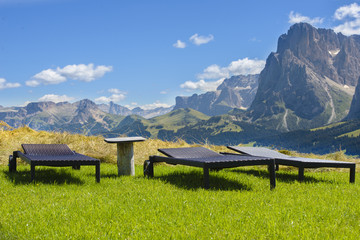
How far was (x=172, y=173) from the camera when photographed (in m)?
7.98

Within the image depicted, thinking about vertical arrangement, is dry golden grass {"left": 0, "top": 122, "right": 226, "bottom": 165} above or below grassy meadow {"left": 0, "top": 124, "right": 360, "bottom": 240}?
above

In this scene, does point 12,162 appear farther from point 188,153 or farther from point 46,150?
point 188,153

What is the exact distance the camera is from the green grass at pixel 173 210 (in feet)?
11.6

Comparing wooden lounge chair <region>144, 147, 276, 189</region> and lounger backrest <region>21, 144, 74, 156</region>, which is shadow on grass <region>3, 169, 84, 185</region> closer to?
lounger backrest <region>21, 144, 74, 156</region>

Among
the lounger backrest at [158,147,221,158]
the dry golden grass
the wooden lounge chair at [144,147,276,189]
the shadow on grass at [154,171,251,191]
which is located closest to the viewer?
the wooden lounge chair at [144,147,276,189]

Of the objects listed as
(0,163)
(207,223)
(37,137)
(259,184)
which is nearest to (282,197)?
(259,184)

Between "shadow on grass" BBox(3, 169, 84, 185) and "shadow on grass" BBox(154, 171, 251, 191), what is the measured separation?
2043mm

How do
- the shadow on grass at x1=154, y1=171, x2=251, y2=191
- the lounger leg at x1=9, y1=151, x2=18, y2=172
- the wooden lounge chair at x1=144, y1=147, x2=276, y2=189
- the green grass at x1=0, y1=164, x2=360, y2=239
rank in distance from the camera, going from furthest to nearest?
1. the lounger leg at x1=9, y1=151, x2=18, y2=172
2. the shadow on grass at x1=154, y1=171, x2=251, y2=191
3. the wooden lounge chair at x1=144, y1=147, x2=276, y2=189
4. the green grass at x1=0, y1=164, x2=360, y2=239

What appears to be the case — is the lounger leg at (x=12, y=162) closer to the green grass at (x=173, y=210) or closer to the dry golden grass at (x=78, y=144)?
the green grass at (x=173, y=210)

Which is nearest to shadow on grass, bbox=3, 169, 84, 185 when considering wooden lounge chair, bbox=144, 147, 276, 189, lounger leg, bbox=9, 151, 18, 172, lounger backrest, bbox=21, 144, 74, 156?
lounger leg, bbox=9, 151, 18, 172

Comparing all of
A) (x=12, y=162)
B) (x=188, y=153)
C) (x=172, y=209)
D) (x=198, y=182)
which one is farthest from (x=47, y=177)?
(x=172, y=209)

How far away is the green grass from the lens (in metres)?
3.53

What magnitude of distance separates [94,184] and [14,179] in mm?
1765

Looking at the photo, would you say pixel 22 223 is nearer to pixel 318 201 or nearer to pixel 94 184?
pixel 94 184
